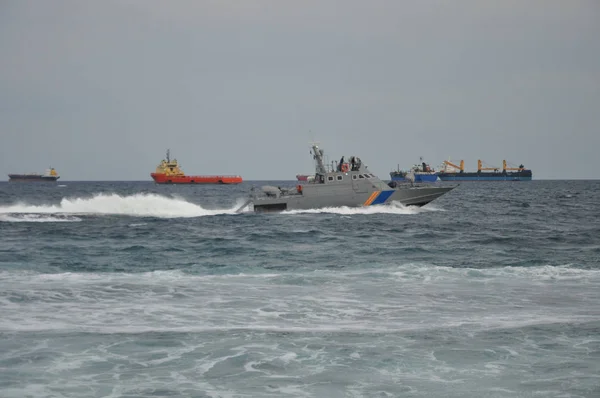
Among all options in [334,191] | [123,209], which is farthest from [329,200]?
[123,209]

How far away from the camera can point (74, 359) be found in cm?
1120

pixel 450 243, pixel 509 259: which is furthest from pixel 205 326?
pixel 450 243

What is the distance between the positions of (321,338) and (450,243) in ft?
57.5

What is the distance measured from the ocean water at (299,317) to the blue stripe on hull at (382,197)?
47.9ft

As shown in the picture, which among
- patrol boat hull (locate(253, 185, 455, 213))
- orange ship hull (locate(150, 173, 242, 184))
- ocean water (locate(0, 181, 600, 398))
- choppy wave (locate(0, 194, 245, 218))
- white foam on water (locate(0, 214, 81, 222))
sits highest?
orange ship hull (locate(150, 173, 242, 184))

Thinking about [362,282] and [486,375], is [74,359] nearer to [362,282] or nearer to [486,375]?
[486,375]

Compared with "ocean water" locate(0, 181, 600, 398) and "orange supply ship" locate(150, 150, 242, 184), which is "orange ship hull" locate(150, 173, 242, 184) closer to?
"orange supply ship" locate(150, 150, 242, 184)

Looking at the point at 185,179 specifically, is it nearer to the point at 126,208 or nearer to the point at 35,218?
the point at 126,208

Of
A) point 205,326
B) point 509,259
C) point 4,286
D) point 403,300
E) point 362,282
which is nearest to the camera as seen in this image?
point 205,326

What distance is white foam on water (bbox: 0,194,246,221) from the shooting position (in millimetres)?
48406

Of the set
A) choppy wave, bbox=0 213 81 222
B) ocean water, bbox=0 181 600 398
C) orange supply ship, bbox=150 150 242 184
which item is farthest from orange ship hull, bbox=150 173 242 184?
ocean water, bbox=0 181 600 398

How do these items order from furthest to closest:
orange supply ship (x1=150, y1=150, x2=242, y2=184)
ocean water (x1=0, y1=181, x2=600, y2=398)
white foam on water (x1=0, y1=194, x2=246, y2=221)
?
orange supply ship (x1=150, y1=150, x2=242, y2=184) → white foam on water (x1=0, y1=194, x2=246, y2=221) → ocean water (x1=0, y1=181, x2=600, y2=398)

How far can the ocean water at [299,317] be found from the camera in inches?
405

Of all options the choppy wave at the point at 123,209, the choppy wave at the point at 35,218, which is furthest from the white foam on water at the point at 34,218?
the choppy wave at the point at 123,209
